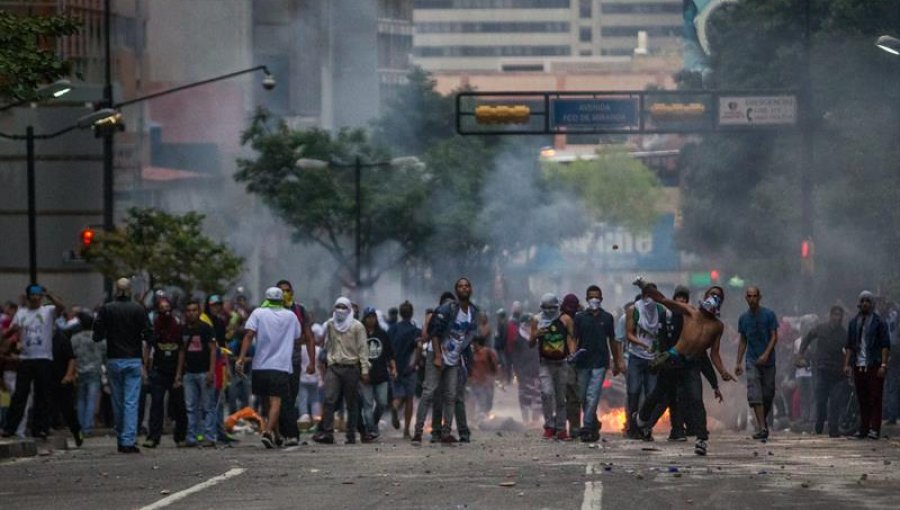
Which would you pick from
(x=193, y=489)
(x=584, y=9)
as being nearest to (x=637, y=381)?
(x=193, y=489)

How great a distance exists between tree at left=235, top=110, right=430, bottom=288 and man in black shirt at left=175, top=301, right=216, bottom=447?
37033 millimetres

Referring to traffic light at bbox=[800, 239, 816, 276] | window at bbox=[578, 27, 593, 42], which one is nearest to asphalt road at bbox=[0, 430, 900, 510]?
traffic light at bbox=[800, 239, 816, 276]

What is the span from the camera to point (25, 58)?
21000 mm

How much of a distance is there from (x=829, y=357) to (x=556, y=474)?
31.4 ft

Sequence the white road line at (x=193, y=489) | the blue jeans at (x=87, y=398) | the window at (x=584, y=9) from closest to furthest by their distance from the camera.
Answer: the white road line at (x=193, y=489) → the blue jeans at (x=87, y=398) → the window at (x=584, y=9)

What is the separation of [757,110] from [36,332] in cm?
2136

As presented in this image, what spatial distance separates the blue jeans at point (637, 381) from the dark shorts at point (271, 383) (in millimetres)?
4253

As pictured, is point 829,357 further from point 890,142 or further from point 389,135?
point 389,135

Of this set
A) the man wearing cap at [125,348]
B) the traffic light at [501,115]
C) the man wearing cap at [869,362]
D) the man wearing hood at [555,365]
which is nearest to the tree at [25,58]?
the man wearing cap at [125,348]

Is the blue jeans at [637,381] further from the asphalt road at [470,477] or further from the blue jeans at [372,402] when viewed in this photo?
the blue jeans at [372,402]

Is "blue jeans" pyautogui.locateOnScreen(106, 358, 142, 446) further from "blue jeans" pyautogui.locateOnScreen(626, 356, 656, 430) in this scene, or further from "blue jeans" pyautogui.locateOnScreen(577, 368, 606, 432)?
"blue jeans" pyautogui.locateOnScreen(626, 356, 656, 430)

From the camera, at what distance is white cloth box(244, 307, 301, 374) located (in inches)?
898

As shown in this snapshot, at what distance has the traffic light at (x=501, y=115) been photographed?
39906mm

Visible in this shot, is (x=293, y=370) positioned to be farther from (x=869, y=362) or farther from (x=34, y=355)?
(x=869, y=362)
